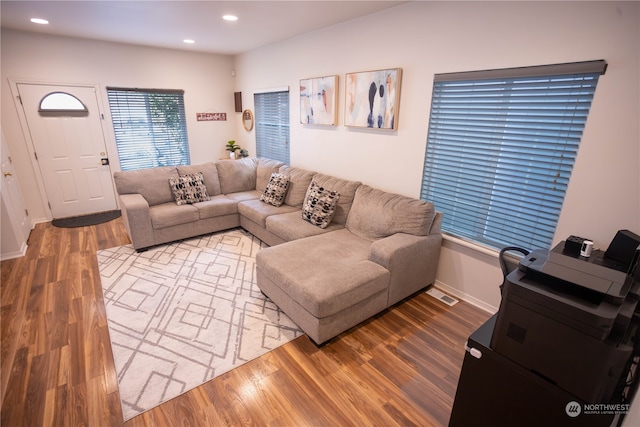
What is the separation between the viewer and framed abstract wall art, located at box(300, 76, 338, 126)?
139 inches

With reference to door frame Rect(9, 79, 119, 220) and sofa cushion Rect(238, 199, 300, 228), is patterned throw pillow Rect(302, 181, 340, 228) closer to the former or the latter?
sofa cushion Rect(238, 199, 300, 228)

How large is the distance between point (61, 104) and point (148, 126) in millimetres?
1080

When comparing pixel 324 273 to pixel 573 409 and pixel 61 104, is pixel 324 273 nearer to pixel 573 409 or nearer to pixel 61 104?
pixel 573 409

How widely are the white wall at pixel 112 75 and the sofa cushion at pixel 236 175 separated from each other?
1349mm

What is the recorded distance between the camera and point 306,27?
3.47 metres

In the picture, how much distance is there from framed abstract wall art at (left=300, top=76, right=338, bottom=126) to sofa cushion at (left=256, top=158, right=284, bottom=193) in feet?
2.56

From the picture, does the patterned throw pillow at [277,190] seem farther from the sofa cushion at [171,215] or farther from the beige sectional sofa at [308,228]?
the sofa cushion at [171,215]

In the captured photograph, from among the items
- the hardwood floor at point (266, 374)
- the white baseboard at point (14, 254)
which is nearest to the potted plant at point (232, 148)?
the white baseboard at point (14, 254)

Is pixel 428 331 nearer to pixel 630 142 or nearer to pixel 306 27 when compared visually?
pixel 630 142

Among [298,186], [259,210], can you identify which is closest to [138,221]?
[259,210]

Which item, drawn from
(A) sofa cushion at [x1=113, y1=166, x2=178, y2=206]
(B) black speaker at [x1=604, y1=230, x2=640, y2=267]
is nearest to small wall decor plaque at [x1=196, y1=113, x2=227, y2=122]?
(A) sofa cushion at [x1=113, y1=166, x2=178, y2=206]

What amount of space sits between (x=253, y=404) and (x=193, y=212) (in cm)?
259

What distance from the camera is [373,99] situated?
3.04 meters

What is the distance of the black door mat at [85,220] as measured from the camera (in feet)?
14.0
